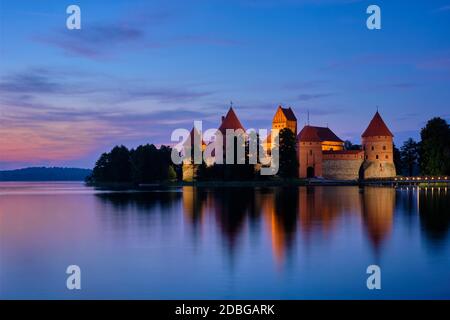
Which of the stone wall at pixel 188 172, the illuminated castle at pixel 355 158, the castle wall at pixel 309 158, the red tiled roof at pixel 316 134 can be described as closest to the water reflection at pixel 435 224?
the stone wall at pixel 188 172

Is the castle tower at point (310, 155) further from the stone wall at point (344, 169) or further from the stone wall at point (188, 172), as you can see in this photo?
the stone wall at point (188, 172)

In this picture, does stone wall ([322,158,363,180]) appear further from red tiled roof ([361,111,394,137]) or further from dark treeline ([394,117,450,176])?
dark treeline ([394,117,450,176])

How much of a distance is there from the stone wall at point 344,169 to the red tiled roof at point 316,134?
423 centimetres

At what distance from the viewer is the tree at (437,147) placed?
52906mm

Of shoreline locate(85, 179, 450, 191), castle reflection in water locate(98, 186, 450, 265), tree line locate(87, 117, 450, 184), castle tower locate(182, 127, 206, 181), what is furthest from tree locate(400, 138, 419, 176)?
→ castle reflection in water locate(98, 186, 450, 265)

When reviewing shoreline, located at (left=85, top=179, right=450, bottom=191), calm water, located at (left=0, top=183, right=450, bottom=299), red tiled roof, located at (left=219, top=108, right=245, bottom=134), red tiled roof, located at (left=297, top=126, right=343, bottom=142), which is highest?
red tiled roof, located at (left=219, top=108, right=245, bottom=134)

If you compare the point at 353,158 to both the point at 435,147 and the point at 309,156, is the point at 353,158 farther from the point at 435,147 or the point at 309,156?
the point at 435,147

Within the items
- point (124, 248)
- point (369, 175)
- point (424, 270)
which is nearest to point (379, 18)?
point (424, 270)

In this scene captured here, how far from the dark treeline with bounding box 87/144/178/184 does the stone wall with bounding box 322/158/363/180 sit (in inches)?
775

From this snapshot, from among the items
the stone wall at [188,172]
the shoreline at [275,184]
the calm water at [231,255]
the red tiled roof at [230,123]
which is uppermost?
the red tiled roof at [230,123]

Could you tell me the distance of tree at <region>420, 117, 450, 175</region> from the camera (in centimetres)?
5291

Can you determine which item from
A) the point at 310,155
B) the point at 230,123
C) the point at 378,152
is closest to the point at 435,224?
the point at 378,152
